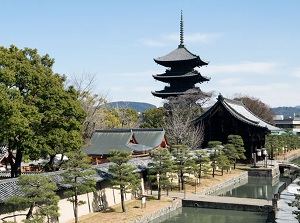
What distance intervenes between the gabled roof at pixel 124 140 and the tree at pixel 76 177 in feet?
58.7

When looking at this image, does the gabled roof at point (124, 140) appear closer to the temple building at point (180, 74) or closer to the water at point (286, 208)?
the water at point (286, 208)

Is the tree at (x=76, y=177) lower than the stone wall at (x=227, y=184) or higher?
higher

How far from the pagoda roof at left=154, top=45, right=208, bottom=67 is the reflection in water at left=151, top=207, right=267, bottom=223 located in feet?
154

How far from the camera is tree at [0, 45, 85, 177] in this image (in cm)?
2370

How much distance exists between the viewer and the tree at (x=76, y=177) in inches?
898

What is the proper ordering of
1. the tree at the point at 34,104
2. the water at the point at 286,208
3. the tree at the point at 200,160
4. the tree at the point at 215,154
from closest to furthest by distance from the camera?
the tree at the point at 34,104
the water at the point at 286,208
the tree at the point at 200,160
the tree at the point at 215,154

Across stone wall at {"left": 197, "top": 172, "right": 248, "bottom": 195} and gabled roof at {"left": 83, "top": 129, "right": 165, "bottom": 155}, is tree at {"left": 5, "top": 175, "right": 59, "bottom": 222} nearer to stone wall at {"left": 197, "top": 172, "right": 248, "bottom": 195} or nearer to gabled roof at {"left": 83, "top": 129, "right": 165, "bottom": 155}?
stone wall at {"left": 197, "top": 172, "right": 248, "bottom": 195}

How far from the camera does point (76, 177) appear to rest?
2336 cm

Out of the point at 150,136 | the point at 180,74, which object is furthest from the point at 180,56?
the point at 150,136

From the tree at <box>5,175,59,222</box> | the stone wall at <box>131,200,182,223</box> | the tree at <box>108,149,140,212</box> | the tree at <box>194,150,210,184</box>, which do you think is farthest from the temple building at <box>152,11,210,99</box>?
the tree at <box>5,175,59,222</box>

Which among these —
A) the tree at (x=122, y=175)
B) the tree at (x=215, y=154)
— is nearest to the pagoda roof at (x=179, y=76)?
the tree at (x=215, y=154)

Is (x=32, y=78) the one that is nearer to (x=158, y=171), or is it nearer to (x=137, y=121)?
(x=158, y=171)

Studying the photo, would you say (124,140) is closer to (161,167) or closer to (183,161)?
(183,161)

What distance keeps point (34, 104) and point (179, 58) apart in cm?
5218
